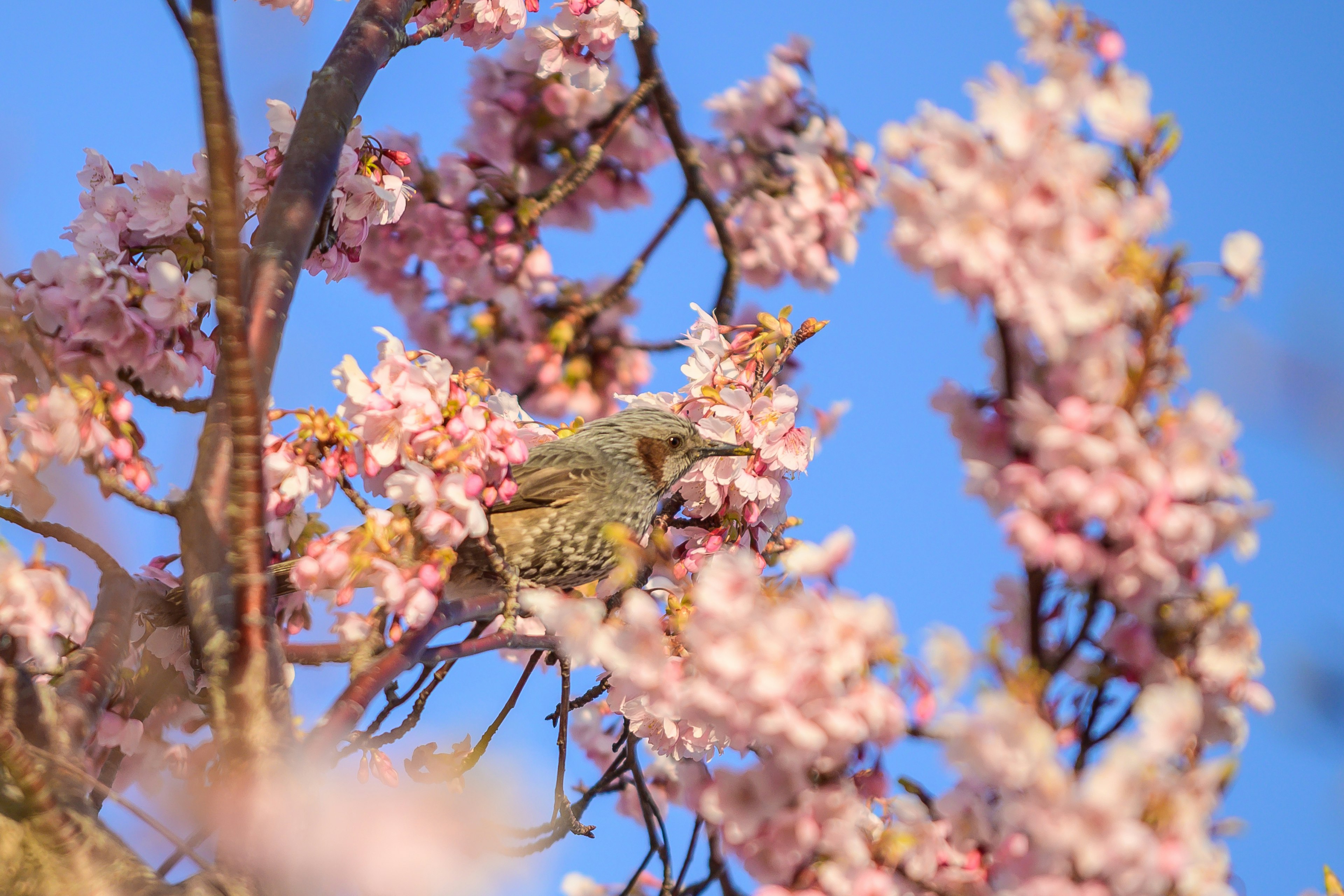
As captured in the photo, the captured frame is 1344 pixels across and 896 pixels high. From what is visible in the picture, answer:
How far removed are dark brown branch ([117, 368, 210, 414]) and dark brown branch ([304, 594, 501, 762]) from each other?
1.00 meters

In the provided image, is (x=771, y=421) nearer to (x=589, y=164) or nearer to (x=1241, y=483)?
(x=1241, y=483)

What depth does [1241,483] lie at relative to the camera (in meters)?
1.74

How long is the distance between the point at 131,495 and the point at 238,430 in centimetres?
72

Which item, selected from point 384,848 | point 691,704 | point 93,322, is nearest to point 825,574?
point 691,704

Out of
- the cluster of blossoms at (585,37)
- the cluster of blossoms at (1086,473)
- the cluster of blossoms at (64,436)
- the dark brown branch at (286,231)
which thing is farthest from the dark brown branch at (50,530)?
the cluster of blossoms at (585,37)

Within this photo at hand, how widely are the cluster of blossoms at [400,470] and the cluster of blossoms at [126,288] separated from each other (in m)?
0.50

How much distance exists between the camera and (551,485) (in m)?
4.29

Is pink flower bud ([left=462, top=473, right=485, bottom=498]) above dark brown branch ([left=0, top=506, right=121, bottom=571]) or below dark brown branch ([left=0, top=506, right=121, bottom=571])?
above

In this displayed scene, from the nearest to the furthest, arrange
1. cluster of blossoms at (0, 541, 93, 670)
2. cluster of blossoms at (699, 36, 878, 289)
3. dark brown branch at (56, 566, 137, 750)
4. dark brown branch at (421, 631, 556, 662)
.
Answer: cluster of blossoms at (0, 541, 93, 670) < dark brown branch at (56, 566, 137, 750) < dark brown branch at (421, 631, 556, 662) < cluster of blossoms at (699, 36, 878, 289)

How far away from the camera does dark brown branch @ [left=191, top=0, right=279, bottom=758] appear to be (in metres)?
2.17

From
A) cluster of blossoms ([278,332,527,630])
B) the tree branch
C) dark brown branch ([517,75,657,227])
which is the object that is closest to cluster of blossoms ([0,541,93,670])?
the tree branch

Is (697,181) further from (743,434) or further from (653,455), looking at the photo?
(743,434)

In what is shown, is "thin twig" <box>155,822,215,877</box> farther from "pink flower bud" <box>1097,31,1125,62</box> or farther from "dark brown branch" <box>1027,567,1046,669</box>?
"pink flower bud" <box>1097,31,1125,62</box>

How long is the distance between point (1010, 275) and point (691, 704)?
96 cm
